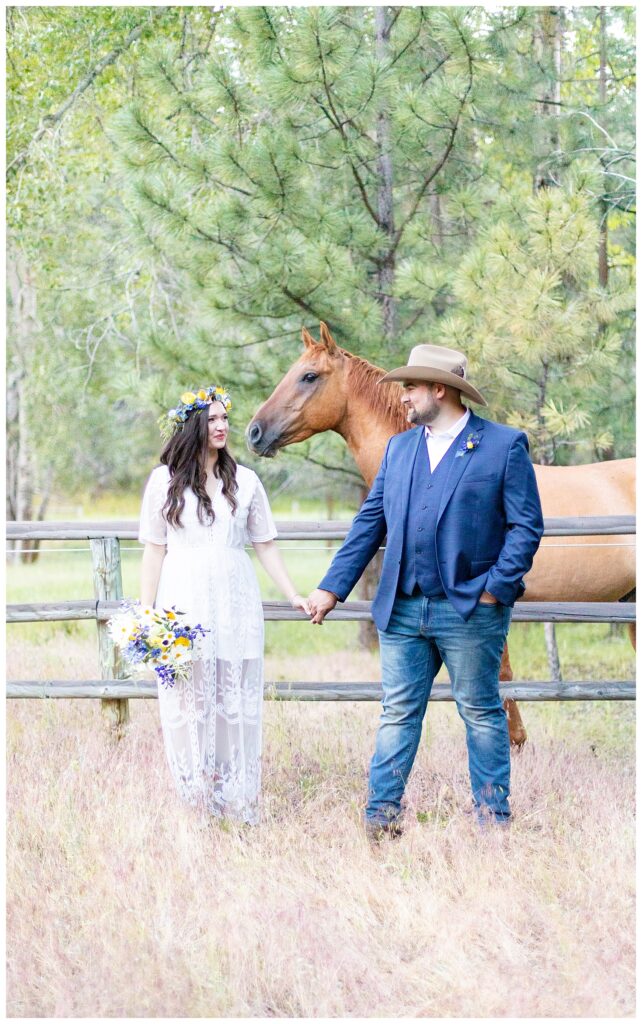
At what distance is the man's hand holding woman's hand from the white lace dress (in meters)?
0.35

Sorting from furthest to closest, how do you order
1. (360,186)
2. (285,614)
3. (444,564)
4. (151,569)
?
(360,186)
(285,614)
(151,569)
(444,564)

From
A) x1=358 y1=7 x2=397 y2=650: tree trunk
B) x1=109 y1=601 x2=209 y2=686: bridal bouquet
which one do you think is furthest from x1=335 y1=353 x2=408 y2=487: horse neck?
x1=358 y1=7 x2=397 y2=650: tree trunk

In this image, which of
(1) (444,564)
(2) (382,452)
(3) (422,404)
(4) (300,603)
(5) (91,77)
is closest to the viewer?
(1) (444,564)

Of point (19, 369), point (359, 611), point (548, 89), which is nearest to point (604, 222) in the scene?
point (548, 89)

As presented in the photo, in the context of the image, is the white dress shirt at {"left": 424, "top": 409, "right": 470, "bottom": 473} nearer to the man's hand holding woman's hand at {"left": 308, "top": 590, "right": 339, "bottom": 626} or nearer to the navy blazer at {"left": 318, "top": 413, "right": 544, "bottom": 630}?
the navy blazer at {"left": 318, "top": 413, "right": 544, "bottom": 630}

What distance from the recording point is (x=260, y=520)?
430 centimetres

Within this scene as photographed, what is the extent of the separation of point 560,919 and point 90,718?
3573mm

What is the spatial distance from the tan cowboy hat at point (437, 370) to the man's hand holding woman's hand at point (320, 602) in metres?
0.91

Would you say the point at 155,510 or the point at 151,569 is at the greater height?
the point at 155,510

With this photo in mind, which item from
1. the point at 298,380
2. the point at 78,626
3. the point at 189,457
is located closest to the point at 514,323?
the point at 298,380

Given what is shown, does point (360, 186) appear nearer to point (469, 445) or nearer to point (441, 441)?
point (441, 441)

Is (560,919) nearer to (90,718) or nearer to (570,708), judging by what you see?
(90,718)

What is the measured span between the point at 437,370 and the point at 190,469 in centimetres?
112

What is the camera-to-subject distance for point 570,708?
844 centimetres
